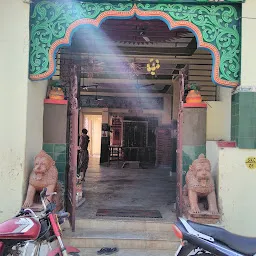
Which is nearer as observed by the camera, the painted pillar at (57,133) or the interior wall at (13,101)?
the interior wall at (13,101)

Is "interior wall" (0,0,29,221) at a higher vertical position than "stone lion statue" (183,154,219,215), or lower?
higher

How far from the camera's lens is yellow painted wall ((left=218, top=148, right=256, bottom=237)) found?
4863 millimetres

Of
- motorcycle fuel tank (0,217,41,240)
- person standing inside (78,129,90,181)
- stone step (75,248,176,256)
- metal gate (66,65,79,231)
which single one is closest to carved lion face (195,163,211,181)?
stone step (75,248,176,256)

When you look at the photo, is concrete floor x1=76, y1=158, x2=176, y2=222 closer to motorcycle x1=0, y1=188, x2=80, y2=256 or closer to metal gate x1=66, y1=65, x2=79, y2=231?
metal gate x1=66, y1=65, x2=79, y2=231

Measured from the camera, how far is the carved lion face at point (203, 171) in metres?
4.87

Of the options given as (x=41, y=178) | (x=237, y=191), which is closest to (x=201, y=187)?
(x=237, y=191)

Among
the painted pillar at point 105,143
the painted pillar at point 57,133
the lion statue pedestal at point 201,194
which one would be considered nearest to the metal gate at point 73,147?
the painted pillar at point 57,133

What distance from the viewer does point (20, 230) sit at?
3053 mm

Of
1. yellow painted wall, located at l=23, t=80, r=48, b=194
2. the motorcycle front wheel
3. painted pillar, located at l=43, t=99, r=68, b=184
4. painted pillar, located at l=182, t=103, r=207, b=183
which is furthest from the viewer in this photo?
painted pillar, located at l=182, t=103, r=207, b=183

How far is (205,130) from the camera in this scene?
5.84 m

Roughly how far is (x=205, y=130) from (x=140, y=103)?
914 cm

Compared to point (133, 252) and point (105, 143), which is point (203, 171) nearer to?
point (133, 252)

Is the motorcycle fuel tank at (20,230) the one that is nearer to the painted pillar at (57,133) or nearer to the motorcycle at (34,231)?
the motorcycle at (34,231)

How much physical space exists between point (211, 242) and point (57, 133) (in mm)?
3409
